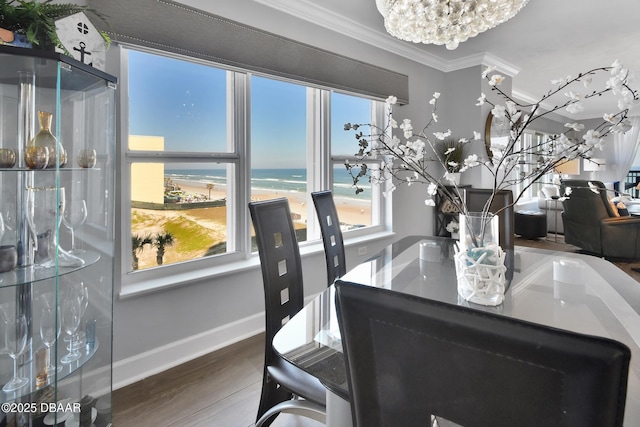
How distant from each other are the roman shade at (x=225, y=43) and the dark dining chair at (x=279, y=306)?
4.02 ft

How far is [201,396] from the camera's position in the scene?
74.3 inches

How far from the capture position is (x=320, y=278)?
3045 millimetres

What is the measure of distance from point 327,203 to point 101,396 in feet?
4.90

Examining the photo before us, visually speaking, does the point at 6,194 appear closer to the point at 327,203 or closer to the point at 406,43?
the point at 327,203

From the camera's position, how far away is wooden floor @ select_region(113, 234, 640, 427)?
1696 millimetres

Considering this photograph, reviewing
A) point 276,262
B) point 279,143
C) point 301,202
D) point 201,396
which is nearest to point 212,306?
point 201,396

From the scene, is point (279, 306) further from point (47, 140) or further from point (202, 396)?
point (47, 140)

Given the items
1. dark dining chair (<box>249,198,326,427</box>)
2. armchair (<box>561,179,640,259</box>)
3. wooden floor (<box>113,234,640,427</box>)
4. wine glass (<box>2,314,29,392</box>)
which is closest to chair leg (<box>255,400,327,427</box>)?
dark dining chair (<box>249,198,326,427</box>)

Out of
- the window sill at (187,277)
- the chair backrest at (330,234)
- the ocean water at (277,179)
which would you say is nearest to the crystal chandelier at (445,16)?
the chair backrest at (330,234)

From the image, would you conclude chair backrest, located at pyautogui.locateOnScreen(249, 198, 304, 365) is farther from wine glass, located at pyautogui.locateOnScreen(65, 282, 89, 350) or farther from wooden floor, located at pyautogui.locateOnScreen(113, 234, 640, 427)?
wine glass, located at pyautogui.locateOnScreen(65, 282, 89, 350)

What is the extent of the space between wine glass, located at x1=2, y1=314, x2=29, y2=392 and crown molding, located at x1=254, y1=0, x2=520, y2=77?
237 centimetres

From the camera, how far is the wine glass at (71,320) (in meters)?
1.41

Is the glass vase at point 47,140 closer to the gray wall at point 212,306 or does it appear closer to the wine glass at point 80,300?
the wine glass at point 80,300

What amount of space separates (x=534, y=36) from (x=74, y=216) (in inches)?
164
